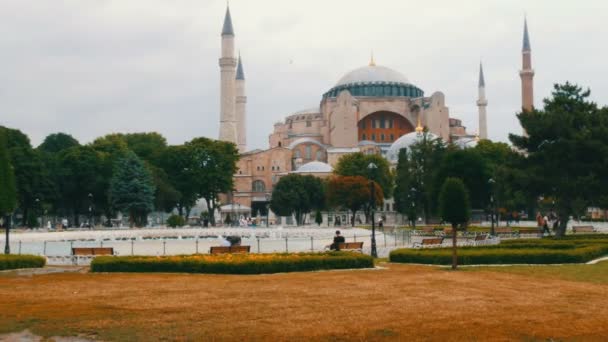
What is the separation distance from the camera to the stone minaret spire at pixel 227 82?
71.6 meters

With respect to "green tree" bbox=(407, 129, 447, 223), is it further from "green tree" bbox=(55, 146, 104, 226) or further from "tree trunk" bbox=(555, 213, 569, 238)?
"green tree" bbox=(55, 146, 104, 226)

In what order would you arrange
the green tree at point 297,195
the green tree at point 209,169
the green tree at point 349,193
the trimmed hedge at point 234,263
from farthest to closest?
the green tree at point 297,195
the green tree at point 209,169
the green tree at point 349,193
the trimmed hedge at point 234,263

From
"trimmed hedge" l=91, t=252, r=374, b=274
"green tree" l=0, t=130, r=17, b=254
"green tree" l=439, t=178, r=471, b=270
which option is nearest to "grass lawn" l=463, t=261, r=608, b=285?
"green tree" l=439, t=178, r=471, b=270

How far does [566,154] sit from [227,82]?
4690 cm

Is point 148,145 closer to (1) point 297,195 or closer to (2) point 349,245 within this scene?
(1) point 297,195

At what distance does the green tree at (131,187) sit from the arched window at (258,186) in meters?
29.9

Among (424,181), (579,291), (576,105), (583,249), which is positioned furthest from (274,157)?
(579,291)

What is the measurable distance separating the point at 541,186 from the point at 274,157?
54.2 m

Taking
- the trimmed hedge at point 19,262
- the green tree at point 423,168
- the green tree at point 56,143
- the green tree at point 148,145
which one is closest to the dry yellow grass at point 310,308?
the trimmed hedge at point 19,262

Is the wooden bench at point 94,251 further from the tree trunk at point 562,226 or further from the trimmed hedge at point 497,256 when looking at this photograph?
the tree trunk at point 562,226

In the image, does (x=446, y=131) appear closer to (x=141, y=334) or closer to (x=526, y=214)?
(x=526, y=214)

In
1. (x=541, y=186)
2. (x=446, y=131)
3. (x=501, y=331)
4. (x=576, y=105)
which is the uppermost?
(x=446, y=131)

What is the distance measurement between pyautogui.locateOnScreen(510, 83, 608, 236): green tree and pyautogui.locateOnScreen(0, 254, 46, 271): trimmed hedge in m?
20.6

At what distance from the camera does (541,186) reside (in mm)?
30594
